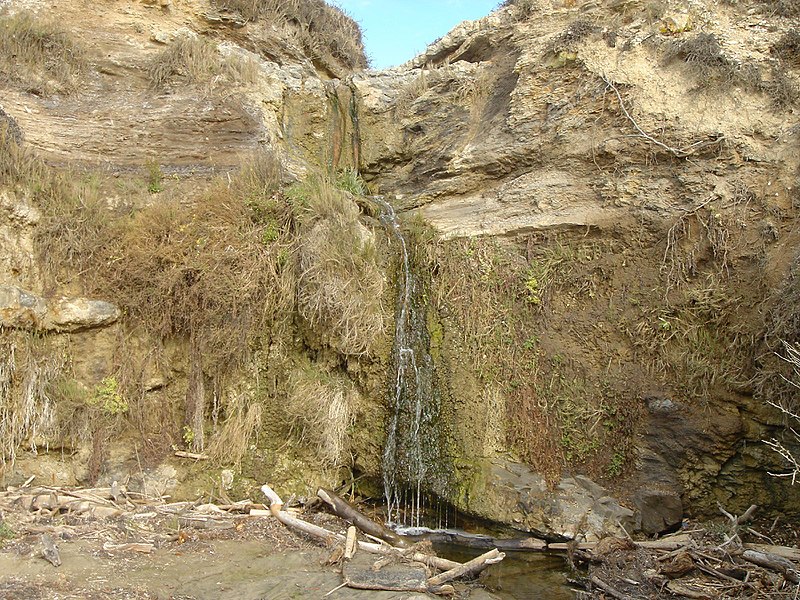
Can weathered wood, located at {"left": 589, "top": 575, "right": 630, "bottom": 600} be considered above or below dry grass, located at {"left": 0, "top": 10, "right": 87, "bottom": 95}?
below

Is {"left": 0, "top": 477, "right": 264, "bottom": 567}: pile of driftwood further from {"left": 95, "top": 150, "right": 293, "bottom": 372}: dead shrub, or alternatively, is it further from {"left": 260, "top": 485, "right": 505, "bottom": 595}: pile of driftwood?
{"left": 95, "top": 150, "right": 293, "bottom": 372}: dead shrub

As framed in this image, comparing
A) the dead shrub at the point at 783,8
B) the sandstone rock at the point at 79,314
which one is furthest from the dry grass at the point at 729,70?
the sandstone rock at the point at 79,314

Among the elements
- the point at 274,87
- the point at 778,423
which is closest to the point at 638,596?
the point at 778,423

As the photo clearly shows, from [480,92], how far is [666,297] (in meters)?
4.31

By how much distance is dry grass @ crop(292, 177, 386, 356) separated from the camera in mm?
7184

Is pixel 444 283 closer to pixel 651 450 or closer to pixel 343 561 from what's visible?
pixel 651 450

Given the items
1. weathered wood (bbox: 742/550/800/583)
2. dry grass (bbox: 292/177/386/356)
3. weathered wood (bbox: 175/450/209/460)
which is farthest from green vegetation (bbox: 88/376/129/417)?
weathered wood (bbox: 742/550/800/583)

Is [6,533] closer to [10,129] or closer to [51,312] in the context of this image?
[51,312]

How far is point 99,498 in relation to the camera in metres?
6.36

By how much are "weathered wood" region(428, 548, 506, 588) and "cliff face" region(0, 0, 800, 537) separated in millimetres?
1060

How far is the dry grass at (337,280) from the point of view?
7.18m

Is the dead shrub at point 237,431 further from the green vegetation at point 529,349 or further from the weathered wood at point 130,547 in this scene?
the green vegetation at point 529,349

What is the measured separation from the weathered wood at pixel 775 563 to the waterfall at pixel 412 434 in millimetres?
2987

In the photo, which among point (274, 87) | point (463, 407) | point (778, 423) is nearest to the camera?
point (778, 423)
